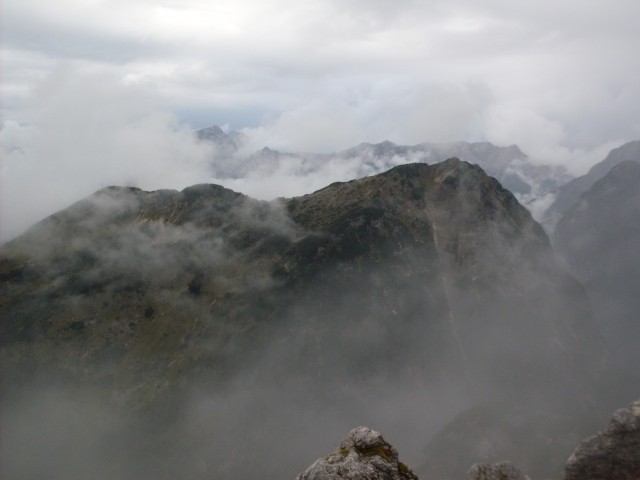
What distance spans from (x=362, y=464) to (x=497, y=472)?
56.2 feet

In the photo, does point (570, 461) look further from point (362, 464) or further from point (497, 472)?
point (362, 464)

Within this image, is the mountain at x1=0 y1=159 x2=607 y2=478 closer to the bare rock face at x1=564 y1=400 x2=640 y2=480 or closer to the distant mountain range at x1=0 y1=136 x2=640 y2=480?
the distant mountain range at x1=0 y1=136 x2=640 y2=480

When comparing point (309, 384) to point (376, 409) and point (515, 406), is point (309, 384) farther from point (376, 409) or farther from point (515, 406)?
point (515, 406)

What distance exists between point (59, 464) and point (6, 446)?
22.5m

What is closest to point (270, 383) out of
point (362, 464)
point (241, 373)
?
point (241, 373)

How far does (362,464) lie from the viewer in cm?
2897

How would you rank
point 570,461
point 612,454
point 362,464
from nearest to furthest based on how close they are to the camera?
point 362,464, point 612,454, point 570,461

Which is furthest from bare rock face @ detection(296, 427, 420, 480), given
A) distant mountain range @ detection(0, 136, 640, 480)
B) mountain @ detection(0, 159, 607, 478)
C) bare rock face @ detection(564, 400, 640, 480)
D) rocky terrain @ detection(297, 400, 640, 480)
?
mountain @ detection(0, 159, 607, 478)

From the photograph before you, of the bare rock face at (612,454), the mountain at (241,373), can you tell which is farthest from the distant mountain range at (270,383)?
the bare rock face at (612,454)

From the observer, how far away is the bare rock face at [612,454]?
122 ft

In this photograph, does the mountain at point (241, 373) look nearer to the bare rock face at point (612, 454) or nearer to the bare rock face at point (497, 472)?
the bare rock face at point (497, 472)

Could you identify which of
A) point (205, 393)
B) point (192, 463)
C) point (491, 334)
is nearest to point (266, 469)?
point (192, 463)

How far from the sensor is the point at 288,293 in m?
197

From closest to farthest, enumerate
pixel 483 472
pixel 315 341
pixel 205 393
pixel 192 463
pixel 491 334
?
pixel 483 472 → pixel 192 463 → pixel 205 393 → pixel 315 341 → pixel 491 334
